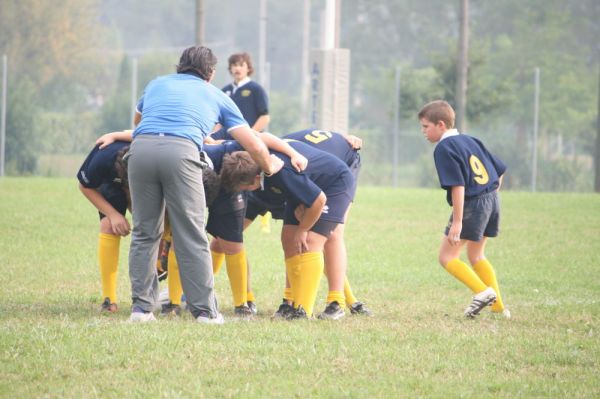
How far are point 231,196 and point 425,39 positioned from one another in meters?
46.7

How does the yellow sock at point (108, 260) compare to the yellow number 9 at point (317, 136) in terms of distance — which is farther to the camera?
the yellow number 9 at point (317, 136)

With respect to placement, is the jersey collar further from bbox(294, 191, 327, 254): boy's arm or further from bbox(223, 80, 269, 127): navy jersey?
bbox(223, 80, 269, 127): navy jersey

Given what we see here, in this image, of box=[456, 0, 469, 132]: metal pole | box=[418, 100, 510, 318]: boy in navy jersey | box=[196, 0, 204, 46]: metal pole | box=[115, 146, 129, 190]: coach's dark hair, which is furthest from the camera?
box=[456, 0, 469, 132]: metal pole

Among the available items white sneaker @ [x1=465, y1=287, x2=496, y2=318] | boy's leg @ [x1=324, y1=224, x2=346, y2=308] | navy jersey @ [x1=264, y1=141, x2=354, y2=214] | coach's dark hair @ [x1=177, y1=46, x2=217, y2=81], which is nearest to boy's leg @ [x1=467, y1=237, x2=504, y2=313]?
white sneaker @ [x1=465, y1=287, x2=496, y2=318]

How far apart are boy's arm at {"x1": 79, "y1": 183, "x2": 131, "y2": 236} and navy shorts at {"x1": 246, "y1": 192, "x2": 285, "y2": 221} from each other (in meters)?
1.02

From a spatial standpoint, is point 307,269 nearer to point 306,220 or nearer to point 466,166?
point 306,220

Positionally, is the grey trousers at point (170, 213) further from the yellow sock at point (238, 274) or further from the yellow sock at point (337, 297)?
the yellow sock at point (337, 297)

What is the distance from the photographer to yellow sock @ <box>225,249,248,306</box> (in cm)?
749

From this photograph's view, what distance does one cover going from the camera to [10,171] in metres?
25.2

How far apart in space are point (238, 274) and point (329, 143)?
3.90ft

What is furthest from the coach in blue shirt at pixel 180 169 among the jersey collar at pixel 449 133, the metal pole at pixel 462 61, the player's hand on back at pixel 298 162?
the metal pole at pixel 462 61

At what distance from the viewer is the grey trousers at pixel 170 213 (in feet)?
21.5

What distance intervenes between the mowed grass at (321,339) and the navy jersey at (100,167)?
3.07ft

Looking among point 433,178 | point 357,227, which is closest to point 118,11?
point 433,178
